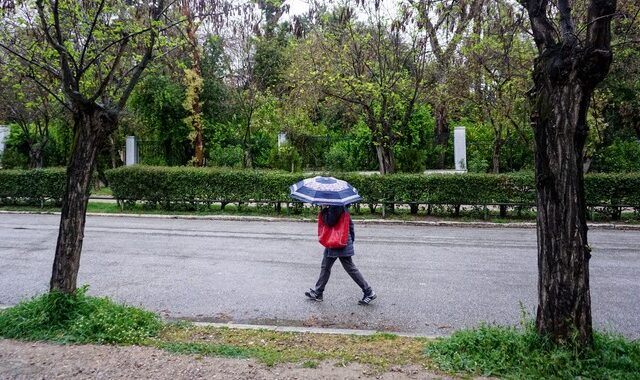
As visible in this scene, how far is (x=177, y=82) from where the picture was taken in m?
26.5

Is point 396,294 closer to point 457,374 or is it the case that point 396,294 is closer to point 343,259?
point 343,259

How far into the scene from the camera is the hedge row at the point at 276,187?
16.1 m

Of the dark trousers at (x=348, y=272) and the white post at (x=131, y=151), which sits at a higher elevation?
the white post at (x=131, y=151)

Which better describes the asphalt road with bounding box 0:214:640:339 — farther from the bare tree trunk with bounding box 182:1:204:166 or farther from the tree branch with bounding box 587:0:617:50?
the bare tree trunk with bounding box 182:1:204:166

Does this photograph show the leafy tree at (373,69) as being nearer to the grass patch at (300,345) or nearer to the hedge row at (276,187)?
the hedge row at (276,187)

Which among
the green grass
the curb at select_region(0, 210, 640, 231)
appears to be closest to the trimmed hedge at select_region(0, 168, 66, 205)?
the curb at select_region(0, 210, 640, 231)

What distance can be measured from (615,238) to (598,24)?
10623mm

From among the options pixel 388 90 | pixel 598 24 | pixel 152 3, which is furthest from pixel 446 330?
pixel 388 90

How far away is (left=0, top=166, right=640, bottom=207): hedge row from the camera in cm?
1611

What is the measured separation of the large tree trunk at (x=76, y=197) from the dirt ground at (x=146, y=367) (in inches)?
42.9

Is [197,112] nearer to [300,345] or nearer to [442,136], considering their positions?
[442,136]

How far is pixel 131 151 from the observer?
93.8 feet

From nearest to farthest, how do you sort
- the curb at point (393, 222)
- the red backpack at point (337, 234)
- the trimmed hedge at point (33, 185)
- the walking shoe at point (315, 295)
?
the red backpack at point (337, 234)
the walking shoe at point (315, 295)
the curb at point (393, 222)
the trimmed hedge at point (33, 185)

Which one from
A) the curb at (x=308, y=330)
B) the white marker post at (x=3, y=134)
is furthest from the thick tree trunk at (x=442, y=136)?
the white marker post at (x=3, y=134)
